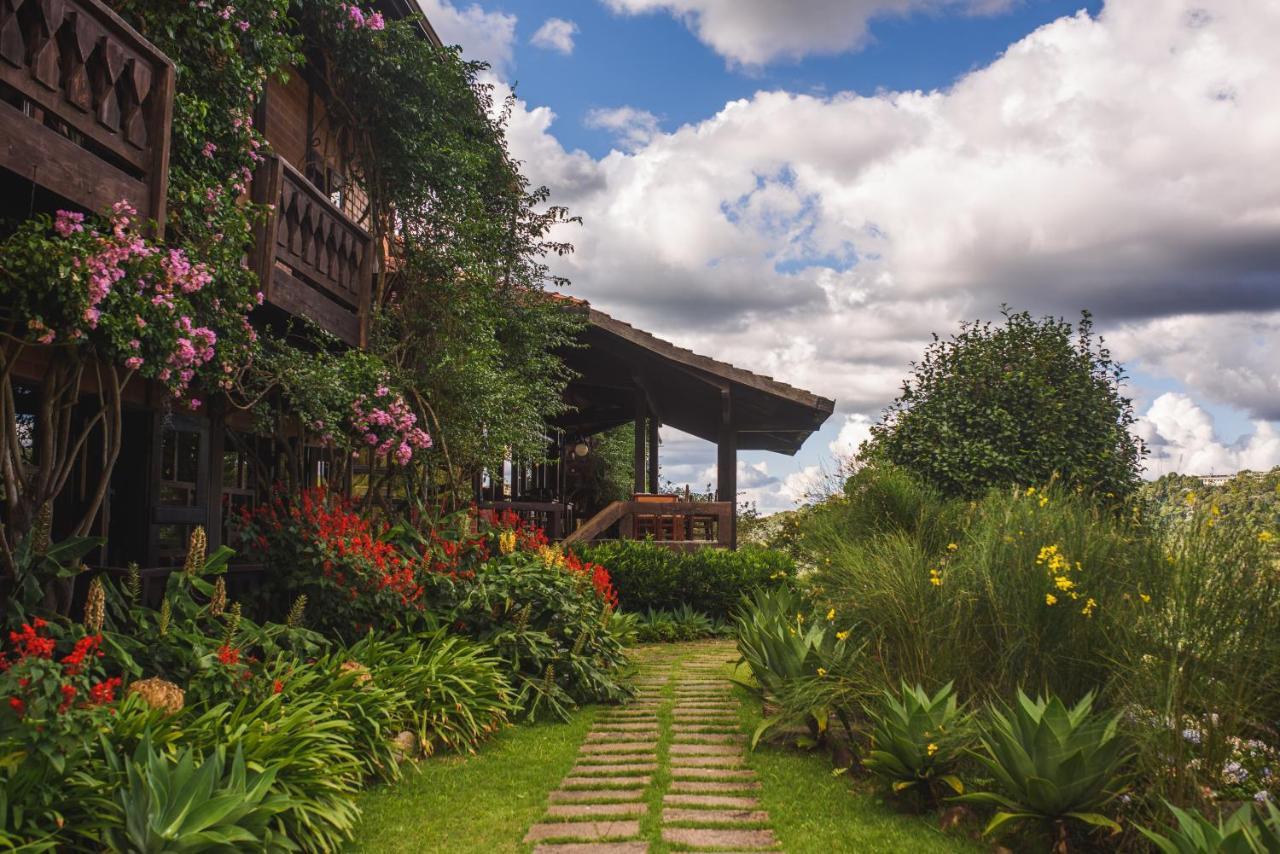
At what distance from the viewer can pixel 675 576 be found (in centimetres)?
1239

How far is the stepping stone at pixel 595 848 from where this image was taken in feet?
14.4

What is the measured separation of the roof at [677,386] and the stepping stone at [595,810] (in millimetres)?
8897

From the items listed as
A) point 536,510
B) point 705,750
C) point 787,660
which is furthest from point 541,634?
point 536,510

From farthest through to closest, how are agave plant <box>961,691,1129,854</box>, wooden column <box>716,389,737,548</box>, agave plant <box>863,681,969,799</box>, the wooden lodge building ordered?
wooden column <box>716,389,737,548</box>, the wooden lodge building, agave plant <box>863,681,969,799</box>, agave plant <box>961,691,1129,854</box>

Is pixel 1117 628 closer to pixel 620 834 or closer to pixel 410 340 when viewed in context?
pixel 620 834

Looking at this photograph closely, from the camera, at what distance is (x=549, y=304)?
13164 mm

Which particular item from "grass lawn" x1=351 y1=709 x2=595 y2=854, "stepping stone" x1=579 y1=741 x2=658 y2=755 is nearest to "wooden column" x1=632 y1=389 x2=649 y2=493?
"stepping stone" x1=579 y1=741 x2=658 y2=755

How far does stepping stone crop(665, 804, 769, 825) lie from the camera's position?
4.79m

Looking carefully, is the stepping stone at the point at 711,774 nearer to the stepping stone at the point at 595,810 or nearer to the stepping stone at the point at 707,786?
the stepping stone at the point at 707,786

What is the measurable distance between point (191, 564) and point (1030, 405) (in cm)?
928

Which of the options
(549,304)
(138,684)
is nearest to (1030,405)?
(549,304)

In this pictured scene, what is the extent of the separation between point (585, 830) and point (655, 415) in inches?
558

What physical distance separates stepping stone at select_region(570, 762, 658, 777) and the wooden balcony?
13.7 feet

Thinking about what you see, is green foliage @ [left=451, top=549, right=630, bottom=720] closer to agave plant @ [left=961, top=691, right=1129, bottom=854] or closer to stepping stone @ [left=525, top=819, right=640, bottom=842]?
stepping stone @ [left=525, top=819, right=640, bottom=842]
